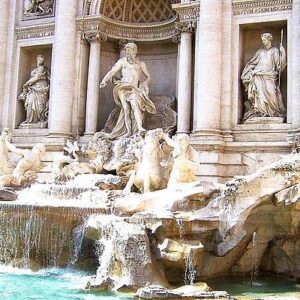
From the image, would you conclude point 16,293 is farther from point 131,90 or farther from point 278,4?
point 278,4

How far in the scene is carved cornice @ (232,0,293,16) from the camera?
16.1m

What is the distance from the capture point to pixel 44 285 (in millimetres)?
10773

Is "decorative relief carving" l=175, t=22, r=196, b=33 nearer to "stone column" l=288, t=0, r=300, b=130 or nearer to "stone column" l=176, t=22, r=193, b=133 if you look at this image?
"stone column" l=176, t=22, r=193, b=133

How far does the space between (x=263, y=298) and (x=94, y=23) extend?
1155 cm

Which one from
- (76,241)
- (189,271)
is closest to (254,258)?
(189,271)

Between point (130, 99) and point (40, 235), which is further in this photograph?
point (130, 99)

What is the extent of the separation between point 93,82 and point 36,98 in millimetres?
2356

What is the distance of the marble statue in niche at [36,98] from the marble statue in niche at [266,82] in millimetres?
7156

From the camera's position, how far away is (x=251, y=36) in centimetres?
1708

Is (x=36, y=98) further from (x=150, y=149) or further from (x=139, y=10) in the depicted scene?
(x=150, y=149)

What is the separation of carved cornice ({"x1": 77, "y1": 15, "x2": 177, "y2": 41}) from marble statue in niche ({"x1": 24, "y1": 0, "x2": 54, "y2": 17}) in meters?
1.87

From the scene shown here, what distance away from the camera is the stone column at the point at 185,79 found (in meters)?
16.8

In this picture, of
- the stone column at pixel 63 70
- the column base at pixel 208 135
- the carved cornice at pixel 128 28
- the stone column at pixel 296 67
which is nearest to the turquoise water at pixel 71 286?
the column base at pixel 208 135

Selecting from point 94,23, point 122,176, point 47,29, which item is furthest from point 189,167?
point 47,29
